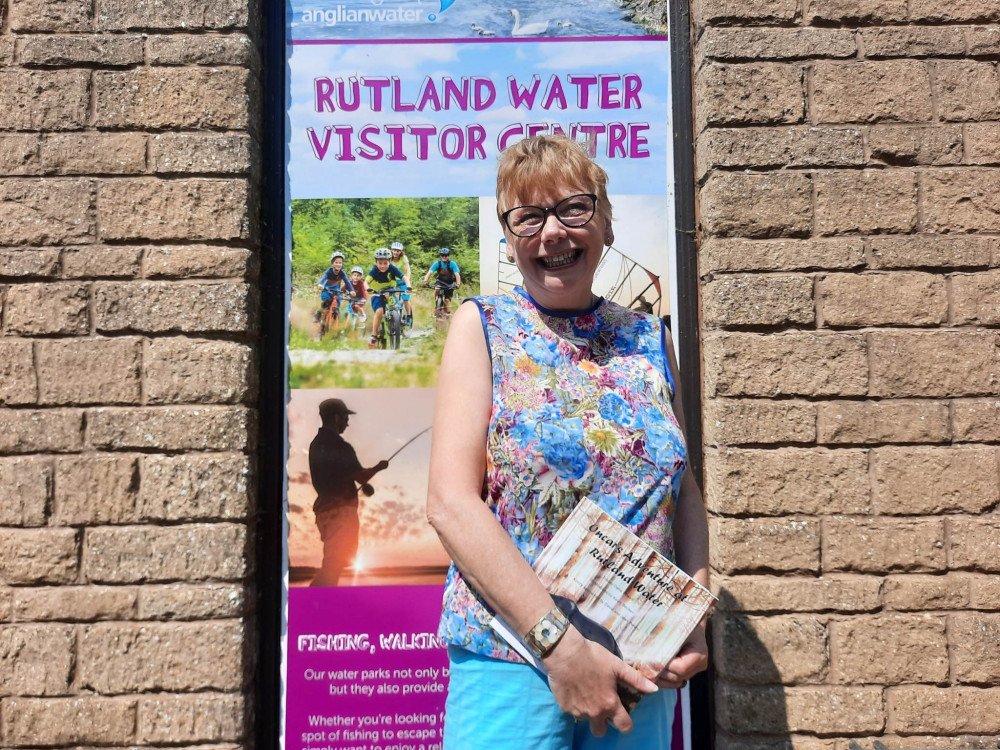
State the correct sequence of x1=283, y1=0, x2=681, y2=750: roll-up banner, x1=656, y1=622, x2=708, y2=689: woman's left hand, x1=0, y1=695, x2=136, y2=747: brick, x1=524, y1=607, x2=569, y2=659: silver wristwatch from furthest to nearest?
x1=283, y1=0, x2=681, y2=750: roll-up banner < x1=0, y1=695, x2=136, y2=747: brick < x1=656, y1=622, x2=708, y2=689: woman's left hand < x1=524, y1=607, x2=569, y2=659: silver wristwatch

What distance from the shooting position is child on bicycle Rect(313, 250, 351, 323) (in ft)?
9.08

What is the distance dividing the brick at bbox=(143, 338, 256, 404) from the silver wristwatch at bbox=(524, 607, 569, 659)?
1.41 m

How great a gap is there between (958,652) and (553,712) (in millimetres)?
1614

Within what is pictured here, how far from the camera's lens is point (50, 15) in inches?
100

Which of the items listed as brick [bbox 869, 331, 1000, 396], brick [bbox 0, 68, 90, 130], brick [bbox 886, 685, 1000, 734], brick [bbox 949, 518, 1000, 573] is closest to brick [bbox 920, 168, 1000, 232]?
brick [bbox 869, 331, 1000, 396]

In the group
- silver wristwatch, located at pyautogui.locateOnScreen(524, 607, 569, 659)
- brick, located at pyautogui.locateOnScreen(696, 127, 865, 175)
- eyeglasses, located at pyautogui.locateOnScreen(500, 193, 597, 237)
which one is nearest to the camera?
silver wristwatch, located at pyautogui.locateOnScreen(524, 607, 569, 659)

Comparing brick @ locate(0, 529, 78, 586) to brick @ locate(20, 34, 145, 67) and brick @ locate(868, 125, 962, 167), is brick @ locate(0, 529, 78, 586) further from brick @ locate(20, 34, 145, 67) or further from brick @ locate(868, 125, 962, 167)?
brick @ locate(868, 125, 962, 167)

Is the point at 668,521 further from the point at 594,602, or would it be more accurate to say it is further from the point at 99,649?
the point at 99,649

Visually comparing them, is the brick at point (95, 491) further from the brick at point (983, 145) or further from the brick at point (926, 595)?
the brick at point (983, 145)

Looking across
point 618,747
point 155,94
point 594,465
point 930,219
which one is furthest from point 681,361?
point 155,94

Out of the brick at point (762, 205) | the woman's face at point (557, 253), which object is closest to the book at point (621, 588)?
the woman's face at point (557, 253)

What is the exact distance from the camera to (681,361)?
275cm

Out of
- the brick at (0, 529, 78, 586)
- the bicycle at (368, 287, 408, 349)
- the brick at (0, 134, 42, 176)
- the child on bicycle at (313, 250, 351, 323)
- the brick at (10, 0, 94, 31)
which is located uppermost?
the brick at (10, 0, 94, 31)

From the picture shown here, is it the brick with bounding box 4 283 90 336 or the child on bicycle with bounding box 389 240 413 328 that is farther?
the child on bicycle with bounding box 389 240 413 328
